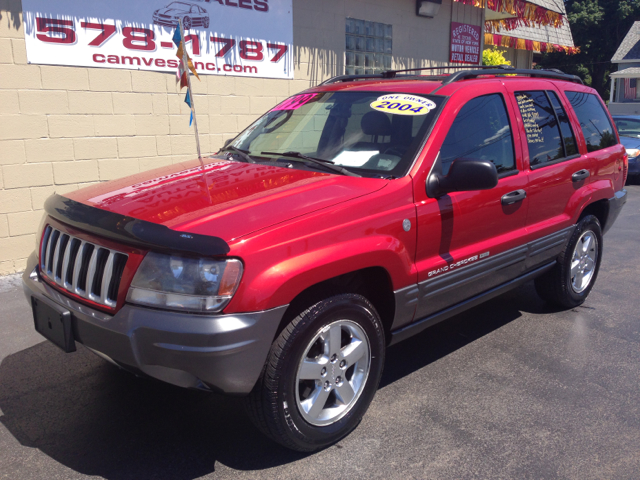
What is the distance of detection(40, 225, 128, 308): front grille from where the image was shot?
2.58 metres

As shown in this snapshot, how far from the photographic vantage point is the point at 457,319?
4734 millimetres

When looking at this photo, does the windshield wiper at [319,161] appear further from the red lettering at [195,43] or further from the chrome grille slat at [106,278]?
the red lettering at [195,43]

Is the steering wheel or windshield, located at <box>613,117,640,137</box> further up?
the steering wheel

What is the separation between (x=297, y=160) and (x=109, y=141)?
11.8 feet

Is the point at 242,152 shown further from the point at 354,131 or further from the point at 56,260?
the point at 56,260

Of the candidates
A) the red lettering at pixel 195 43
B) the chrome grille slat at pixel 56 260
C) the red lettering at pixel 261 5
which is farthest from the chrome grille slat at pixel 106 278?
the red lettering at pixel 261 5

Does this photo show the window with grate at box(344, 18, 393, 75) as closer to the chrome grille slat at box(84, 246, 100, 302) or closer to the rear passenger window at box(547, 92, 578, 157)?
the rear passenger window at box(547, 92, 578, 157)

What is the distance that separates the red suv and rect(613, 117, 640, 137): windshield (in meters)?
10.3

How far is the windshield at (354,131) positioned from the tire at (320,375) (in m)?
0.87

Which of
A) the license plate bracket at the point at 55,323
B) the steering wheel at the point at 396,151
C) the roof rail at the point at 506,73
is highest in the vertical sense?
the roof rail at the point at 506,73

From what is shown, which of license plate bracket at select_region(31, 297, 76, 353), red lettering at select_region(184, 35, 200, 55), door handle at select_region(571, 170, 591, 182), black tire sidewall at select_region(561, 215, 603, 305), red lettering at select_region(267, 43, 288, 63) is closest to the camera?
license plate bracket at select_region(31, 297, 76, 353)

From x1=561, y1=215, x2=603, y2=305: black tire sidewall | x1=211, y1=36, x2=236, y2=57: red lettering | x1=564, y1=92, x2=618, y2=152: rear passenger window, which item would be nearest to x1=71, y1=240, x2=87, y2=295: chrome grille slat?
x1=561, y1=215, x2=603, y2=305: black tire sidewall

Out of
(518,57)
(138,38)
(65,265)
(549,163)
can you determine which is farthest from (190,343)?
(518,57)

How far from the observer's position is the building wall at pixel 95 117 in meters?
5.70
